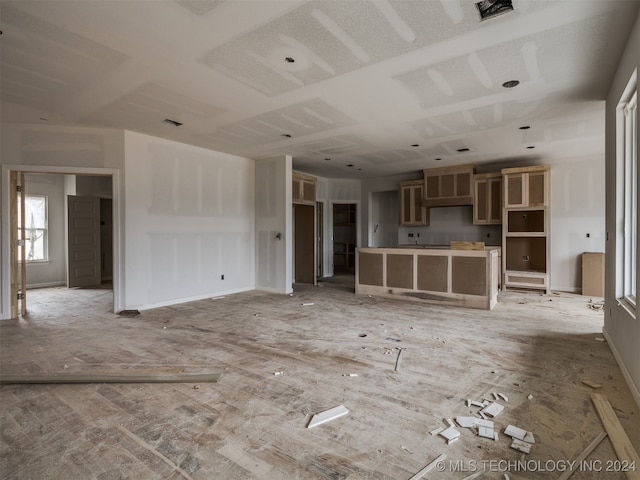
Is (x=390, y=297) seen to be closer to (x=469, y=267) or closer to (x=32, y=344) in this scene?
(x=469, y=267)

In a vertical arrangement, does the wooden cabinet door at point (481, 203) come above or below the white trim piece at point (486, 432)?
above

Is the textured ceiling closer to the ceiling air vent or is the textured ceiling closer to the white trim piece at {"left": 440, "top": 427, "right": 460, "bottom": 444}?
the ceiling air vent

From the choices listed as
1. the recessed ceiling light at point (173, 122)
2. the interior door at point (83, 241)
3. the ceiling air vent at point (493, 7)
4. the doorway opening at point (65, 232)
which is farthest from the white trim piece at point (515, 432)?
the interior door at point (83, 241)

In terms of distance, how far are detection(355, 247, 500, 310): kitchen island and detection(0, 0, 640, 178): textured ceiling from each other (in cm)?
199

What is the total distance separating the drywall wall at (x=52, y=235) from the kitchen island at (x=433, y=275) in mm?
6968

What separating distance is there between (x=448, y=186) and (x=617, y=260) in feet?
15.6

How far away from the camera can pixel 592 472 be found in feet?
5.55

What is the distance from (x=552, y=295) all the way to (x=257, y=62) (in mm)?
6795

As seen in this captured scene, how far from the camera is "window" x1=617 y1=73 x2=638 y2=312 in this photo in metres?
3.09

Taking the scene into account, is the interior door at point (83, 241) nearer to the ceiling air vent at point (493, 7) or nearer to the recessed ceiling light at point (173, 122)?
the recessed ceiling light at point (173, 122)

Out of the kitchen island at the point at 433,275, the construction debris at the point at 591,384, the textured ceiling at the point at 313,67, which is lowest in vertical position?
the construction debris at the point at 591,384

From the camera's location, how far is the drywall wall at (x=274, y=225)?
6.73 m

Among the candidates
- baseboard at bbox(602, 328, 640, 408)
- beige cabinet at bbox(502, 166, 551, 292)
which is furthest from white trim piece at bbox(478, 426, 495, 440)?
beige cabinet at bbox(502, 166, 551, 292)

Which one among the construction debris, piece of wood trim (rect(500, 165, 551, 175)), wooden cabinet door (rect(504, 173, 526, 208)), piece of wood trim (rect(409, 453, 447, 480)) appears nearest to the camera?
piece of wood trim (rect(409, 453, 447, 480))
